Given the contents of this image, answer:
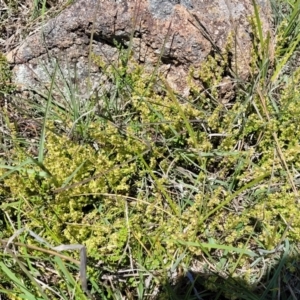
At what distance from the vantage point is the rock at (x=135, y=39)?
7.04 ft

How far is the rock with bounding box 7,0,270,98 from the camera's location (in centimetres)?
215

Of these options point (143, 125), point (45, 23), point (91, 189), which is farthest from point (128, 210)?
point (45, 23)

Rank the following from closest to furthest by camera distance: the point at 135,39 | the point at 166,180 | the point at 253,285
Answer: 1. the point at 253,285
2. the point at 166,180
3. the point at 135,39

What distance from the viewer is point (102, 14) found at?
2.19 metres

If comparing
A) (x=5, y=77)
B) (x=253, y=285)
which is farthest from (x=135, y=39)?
(x=253, y=285)

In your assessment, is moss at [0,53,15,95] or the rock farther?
moss at [0,53,15,95]

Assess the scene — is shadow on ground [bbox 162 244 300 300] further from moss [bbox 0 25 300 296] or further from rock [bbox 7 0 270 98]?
rock [bbox 7 0 270 98]

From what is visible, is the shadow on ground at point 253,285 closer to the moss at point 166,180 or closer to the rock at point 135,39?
the moss at point 166,180

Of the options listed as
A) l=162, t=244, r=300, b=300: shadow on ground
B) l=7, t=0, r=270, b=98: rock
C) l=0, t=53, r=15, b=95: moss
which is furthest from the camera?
l=0, t=53, r=15, b=95: moss

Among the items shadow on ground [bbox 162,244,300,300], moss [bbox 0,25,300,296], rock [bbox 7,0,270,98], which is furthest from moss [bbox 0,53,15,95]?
shadow on ground [bbox 162,244,300,300]

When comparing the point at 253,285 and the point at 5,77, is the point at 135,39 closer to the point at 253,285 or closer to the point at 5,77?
the point at 5,77

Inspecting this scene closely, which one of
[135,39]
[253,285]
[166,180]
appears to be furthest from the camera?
[135,39]

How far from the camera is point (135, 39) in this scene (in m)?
2.21

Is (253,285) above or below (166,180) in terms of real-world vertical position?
below
